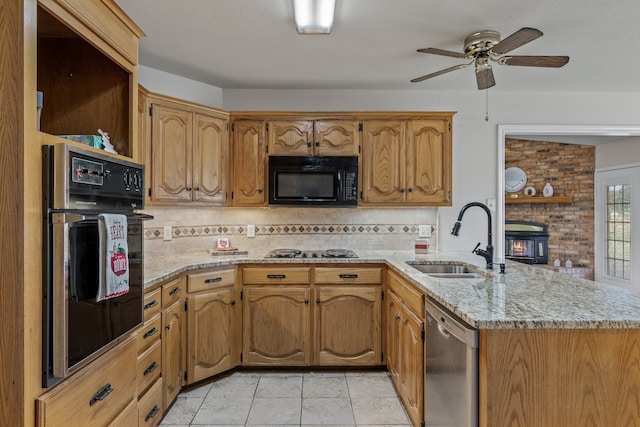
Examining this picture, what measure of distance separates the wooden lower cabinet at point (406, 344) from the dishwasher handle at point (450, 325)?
0.18m

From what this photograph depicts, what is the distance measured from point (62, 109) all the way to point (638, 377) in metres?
2.44

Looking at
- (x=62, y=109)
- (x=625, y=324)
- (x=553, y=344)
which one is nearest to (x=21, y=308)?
(x=62, y=109)

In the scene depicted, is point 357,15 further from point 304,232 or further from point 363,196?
point 304,232

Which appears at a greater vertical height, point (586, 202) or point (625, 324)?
point (586, 202)

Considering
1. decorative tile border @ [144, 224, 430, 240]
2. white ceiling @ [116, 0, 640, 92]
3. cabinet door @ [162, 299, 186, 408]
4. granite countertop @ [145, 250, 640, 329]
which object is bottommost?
cabinet door @ [162, 299, 186, 408]

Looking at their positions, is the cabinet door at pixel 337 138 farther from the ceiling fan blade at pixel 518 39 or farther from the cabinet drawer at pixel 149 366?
the cabinet drawer at pixel 149 366

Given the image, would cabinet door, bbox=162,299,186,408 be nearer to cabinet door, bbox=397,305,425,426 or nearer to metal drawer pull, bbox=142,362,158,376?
metal drawer pull, bbox=142,362,158,376

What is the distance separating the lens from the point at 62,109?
1.61 meters

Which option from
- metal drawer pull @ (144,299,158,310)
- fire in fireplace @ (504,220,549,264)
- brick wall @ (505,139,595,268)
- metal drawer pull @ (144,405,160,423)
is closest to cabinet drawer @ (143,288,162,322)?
metal drawer pull @ (144,299,158,310)

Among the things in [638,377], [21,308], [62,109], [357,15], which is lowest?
[638,377]

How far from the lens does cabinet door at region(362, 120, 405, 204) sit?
311 cm

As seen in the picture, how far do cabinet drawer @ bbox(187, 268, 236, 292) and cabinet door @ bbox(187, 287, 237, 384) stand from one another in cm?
4

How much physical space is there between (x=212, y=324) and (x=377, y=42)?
7.44 ft

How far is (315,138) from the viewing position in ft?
10.2
